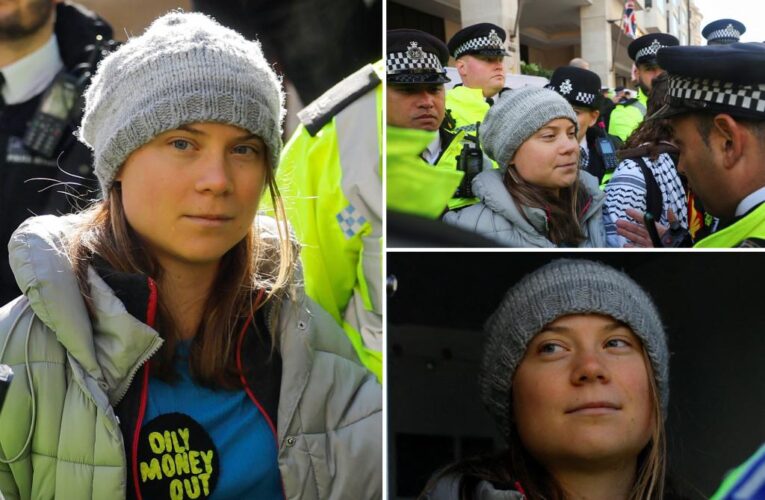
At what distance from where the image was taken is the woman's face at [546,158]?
2.16 meters

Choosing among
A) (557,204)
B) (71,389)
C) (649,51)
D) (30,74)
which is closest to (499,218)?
(557,204)

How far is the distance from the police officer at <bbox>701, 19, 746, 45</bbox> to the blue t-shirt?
1.45m

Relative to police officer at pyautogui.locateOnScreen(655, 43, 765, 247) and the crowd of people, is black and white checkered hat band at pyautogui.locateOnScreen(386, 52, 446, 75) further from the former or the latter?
police officer at pyautogui.locateOnScreen(655, 43, 765, 247)

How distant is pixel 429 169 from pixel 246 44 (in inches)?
21.1

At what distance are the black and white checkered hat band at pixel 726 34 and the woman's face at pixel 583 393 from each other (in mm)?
762

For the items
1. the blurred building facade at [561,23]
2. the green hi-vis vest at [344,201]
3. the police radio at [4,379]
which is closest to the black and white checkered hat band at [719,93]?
the blurred building facade at [561,23]

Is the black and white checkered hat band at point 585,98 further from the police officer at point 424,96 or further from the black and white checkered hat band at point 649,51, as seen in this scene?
the police officer at point 424,96

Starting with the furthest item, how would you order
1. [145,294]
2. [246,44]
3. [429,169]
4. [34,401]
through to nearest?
1. [429,169]
2. [246,44]
3. [145,294]
4. [34,401]

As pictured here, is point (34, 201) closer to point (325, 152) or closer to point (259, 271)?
point (259, 271)

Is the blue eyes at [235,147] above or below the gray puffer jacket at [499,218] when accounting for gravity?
above

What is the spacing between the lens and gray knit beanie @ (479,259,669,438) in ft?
7.12

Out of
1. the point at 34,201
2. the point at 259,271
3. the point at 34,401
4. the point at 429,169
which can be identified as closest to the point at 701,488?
the point at 429,169

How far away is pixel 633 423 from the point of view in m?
2.19

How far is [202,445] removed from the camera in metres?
1.94
